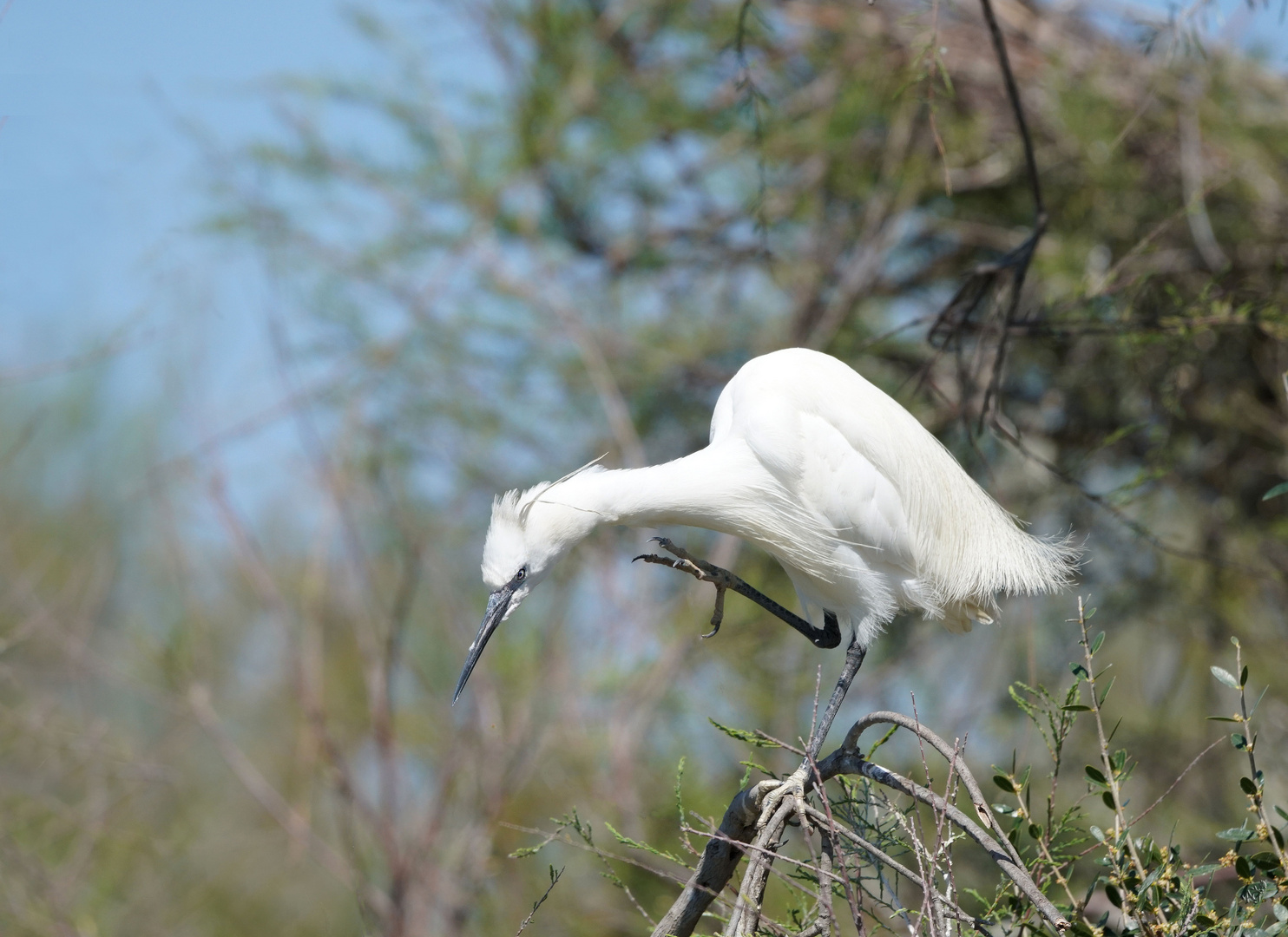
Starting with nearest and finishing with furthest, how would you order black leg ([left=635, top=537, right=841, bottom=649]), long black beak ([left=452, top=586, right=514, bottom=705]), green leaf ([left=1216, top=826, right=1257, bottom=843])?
green leaf ([left=1216, top=826, right=1257, bottom=843]), black leg ([left=635, top=537, right=841, bottom=649]), long black beak ([left=452, top=586, right=514, bottom=705])

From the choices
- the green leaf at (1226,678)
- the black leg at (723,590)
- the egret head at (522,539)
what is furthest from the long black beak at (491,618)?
the green leaf at (1226,678)

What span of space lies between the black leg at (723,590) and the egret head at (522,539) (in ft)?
0.54

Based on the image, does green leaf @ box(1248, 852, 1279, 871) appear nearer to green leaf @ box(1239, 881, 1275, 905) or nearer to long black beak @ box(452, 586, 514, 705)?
green leaf @ box(1239, 881, 1275, 905)

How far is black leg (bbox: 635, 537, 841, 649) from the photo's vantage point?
1918 millimetres

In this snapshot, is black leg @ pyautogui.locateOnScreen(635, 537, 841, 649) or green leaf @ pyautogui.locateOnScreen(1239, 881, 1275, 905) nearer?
green leaf @ pyautogui.locateOnScreen(1239, 881, 1275, 905)

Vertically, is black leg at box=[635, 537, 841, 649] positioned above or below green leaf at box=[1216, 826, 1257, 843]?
below

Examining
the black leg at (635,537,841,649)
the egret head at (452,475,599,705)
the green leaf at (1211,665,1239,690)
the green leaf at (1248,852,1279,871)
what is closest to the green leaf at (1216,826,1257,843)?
the green leaf at (1248,852,1279,871)

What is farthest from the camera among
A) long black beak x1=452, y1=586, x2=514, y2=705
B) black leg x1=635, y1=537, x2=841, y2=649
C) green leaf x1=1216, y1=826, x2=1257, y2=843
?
long black beak x1=452, y1=586, x2=514, y2=705

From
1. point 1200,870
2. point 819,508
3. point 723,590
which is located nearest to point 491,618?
point 723,590

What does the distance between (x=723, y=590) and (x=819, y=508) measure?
0.79 ft

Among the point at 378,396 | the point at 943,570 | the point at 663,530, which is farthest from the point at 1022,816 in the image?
the point at 378,396

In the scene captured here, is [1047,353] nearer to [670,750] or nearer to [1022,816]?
[670,750]

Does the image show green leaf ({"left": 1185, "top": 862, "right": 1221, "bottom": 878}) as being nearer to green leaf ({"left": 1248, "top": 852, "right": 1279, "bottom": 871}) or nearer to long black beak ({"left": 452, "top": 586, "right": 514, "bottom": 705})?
green leaf ({"left": 1248, "top": 852, "right": 1279, "bottom": 871})

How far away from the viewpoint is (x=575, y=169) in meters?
4.02
